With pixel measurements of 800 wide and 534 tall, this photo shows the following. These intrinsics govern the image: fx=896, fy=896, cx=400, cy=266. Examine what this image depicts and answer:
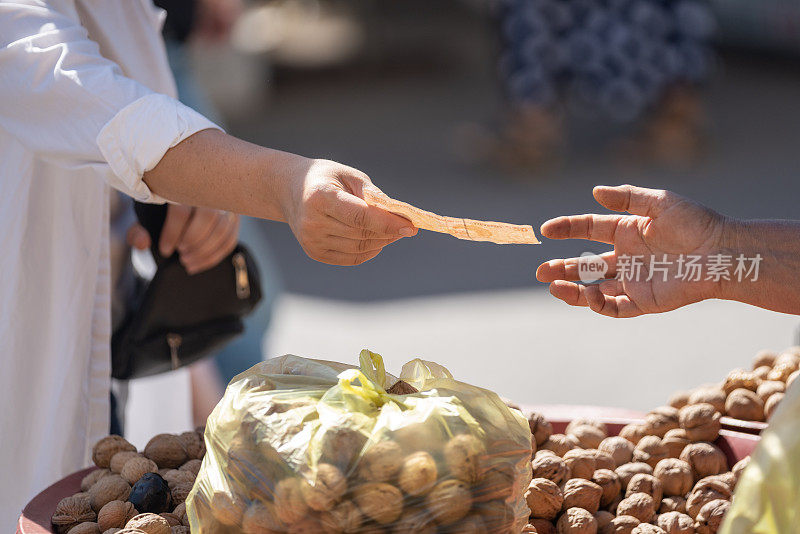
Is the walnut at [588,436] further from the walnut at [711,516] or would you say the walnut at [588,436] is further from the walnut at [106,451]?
the walnut at [106,451]

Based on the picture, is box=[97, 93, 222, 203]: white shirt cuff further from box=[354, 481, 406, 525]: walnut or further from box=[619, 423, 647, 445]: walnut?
box=[619, 423, 647, 445]: walnut

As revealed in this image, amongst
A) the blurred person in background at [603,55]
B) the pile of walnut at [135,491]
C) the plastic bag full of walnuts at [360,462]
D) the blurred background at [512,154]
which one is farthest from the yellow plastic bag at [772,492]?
the blurred person in background at [603,55]

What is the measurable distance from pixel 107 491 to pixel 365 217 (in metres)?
0.51

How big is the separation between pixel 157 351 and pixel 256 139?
632cm

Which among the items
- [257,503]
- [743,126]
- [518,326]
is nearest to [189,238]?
[257,503]

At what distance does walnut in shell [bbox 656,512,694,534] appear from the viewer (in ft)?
3.93

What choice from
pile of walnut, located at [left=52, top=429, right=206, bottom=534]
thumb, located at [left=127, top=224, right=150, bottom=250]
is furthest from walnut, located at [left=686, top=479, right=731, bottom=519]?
thumb, located at [left=127, top=224, right=150, bottom=250]

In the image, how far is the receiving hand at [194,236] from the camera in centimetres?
179

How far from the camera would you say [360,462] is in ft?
3.04

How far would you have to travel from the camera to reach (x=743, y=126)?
7707 mm

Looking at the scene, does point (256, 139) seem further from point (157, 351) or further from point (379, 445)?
point (379, 445)

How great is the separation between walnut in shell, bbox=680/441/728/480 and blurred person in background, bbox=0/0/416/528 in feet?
1.85

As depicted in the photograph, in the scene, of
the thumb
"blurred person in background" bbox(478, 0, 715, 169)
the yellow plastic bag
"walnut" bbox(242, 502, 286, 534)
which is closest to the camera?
the yellow plastic bag

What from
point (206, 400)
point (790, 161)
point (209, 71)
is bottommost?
point (206, 400)
